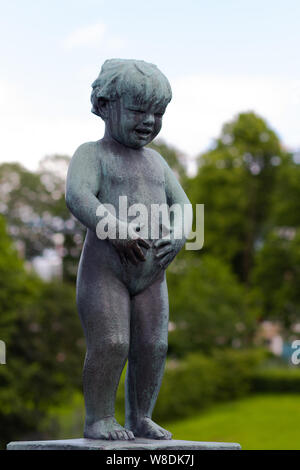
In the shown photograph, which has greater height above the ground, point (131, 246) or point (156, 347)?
point (131, 246)

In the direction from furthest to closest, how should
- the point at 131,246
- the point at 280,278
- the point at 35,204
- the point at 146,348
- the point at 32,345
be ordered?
1. the point at 35,204
2. the point at 280,278
3. the point at 32,345
4. the point at 146,348
5. the point at 131,246

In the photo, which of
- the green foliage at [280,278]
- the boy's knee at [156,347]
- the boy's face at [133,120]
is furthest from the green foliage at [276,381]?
the boy's face at [133,120]

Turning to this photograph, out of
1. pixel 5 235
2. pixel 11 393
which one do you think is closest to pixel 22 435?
pixel 11 393

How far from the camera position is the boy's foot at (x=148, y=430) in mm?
5512

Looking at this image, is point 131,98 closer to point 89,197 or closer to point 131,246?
point 89,197

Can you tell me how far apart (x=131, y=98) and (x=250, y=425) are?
89.3 ft

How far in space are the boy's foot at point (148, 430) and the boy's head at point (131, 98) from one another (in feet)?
6.37

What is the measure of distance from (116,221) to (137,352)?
995 mm

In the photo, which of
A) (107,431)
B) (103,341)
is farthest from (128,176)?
(107,431)

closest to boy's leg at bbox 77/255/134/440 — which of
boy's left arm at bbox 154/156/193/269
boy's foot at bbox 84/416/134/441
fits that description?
boy's foot at bbox 84/416/134/441

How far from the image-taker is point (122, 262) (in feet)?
18.2

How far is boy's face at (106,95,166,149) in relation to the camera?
5.52 m

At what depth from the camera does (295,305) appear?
1340 inches

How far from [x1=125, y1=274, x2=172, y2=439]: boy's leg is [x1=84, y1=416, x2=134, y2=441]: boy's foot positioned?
259mm
